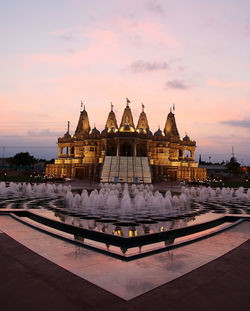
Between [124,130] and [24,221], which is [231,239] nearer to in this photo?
[24,221]

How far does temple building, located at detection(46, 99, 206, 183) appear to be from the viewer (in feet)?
173

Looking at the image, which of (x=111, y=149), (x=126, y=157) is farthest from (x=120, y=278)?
(x=111, y=149)

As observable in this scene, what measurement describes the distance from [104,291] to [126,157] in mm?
52289

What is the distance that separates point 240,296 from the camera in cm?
470

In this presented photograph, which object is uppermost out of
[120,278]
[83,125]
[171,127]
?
[83,125]

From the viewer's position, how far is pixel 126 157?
57062 millimetres

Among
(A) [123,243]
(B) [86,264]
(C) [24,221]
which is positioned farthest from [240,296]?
(C) [24,221]

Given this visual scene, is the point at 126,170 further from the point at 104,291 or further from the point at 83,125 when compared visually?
the point at 104,291

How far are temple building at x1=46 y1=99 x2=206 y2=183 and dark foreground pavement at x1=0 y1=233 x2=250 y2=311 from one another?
41.7 m

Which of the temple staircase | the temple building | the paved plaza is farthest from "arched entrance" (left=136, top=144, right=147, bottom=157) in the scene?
the paved plaza

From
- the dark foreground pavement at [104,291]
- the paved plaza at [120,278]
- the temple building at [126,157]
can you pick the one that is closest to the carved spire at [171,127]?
the temple building at [126,157]

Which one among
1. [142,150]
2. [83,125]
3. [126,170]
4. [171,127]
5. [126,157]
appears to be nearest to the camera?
[126,170]

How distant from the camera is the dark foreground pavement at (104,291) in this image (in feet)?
14.1

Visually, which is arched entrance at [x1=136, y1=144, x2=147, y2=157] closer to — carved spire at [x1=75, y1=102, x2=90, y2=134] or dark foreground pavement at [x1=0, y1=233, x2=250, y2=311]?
carved spire at [x1=75, y1=102, x2=90, y2=134]
